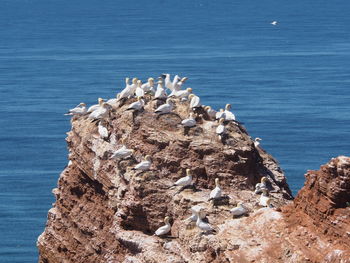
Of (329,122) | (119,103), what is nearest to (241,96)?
(329,122)

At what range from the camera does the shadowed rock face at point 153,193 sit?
1425 inches

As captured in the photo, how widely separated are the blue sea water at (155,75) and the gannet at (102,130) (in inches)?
1027

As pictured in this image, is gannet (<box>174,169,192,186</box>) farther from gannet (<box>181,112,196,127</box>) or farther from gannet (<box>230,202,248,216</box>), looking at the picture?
gannet (<box>181,112,196,127</box>)

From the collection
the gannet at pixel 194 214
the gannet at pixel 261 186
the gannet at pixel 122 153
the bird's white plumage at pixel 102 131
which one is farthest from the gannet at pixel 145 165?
the gannet at pixel 261 186

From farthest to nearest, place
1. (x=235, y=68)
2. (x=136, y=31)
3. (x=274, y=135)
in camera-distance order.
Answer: (x=136, y=31), (x=235, y=68), (x=274, y=135)

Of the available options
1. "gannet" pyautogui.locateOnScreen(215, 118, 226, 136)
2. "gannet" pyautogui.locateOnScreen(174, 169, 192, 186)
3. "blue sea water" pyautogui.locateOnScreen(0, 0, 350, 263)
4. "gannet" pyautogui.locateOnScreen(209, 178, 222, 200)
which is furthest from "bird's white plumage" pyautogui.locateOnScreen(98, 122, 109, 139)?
"blue sea water" pyautogui.locateOnScreen(0, 0, 350, 263)

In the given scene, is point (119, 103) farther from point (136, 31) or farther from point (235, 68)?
point (136, 31)

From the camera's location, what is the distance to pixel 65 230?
43438 mm

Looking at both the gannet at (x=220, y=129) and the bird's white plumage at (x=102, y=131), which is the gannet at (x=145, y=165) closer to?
the gannet at (x=220, y=129)

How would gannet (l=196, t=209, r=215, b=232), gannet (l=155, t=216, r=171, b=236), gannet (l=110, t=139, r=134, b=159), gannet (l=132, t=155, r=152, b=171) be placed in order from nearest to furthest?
gannet (l=196, t=209, r=215, b=232), gannet (l=155, t=216, r=171, b=236), gannet (l=132, t=155, r=152, b=171), gannet (l=110, t=139, r=134, b=159)

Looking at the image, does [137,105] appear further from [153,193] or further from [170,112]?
[153,193]

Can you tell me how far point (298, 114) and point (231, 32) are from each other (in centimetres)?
9265

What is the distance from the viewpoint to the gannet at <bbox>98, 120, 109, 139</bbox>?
42406mm

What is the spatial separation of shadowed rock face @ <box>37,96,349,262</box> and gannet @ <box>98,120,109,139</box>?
198mm
